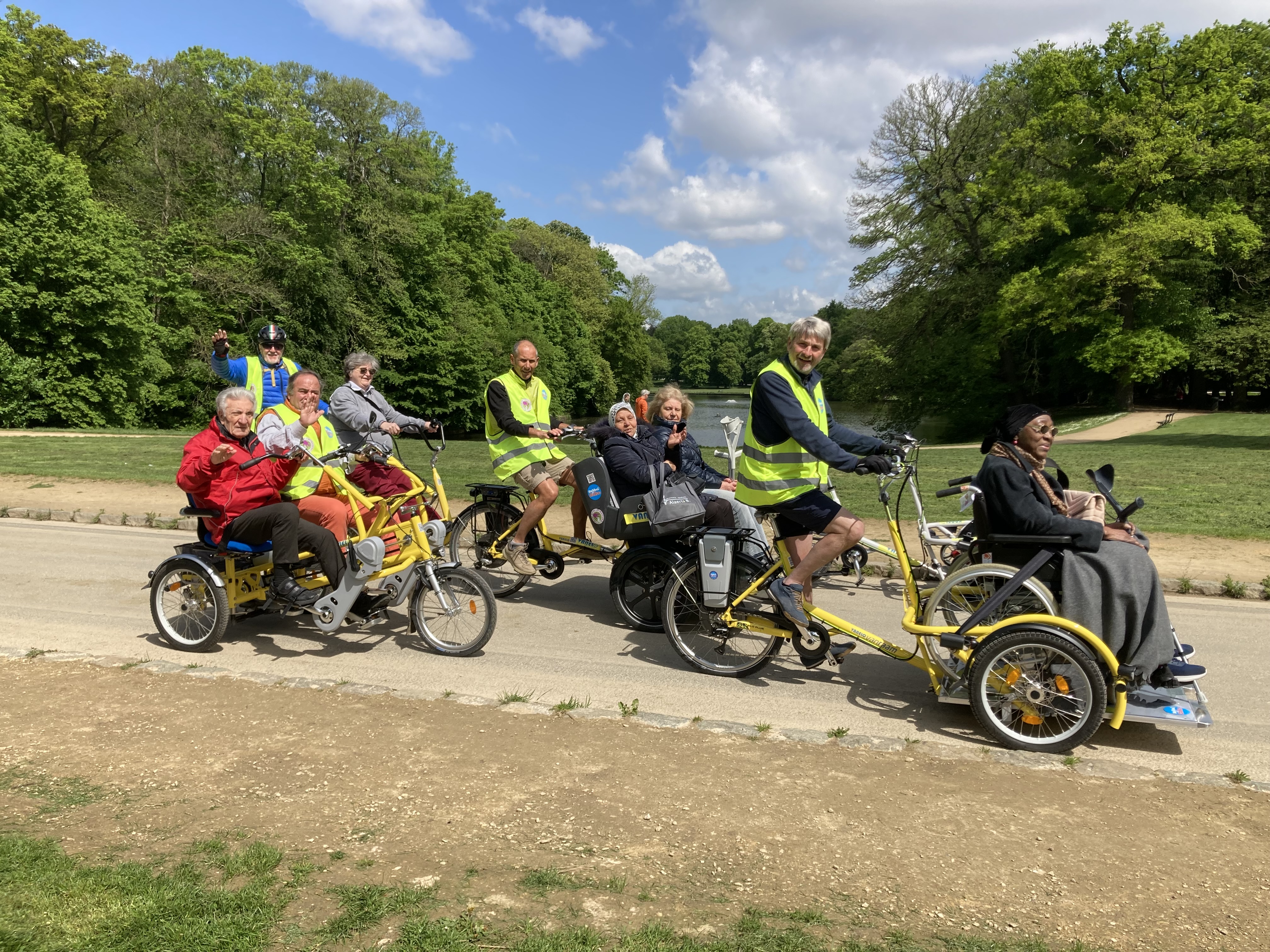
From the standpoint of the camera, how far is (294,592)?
5.91m

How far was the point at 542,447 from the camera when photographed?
725 cm

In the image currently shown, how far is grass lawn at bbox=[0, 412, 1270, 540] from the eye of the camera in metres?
10.9

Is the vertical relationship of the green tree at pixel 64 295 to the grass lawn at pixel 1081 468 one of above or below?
above

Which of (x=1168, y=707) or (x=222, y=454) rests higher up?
(x=222, y=454)

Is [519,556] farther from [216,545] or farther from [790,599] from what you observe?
[790,599]

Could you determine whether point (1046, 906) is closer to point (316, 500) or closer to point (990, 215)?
point (316, 500)

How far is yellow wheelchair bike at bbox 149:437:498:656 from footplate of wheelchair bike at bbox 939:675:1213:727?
3230mm

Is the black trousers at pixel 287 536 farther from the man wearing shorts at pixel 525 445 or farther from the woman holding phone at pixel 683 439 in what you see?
the woman holding phone at pixel 683 439

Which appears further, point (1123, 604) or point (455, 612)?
point (455, 612)

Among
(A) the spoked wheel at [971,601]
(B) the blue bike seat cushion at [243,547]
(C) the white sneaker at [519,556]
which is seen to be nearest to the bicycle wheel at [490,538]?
(C) the white sneaker at [519,556]

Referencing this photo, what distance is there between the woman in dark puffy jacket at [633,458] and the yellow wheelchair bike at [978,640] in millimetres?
951

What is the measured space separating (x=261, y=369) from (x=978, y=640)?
6.67m

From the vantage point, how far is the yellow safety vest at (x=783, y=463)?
496 centimetres

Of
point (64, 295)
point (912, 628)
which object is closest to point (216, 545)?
point (912, 628)
